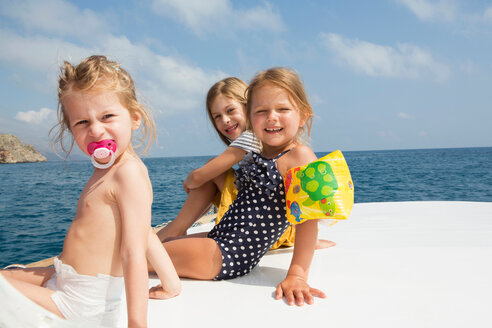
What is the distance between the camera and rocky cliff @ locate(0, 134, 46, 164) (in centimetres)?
6372

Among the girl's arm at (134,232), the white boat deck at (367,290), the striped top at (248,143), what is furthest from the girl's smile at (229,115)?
the girl's arm at (134,232)

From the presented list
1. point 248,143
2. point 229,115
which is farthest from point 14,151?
point 248,143

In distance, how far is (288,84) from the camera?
71.0 inches

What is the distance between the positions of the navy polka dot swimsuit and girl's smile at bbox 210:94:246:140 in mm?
739

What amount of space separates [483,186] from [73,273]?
64.6 ft

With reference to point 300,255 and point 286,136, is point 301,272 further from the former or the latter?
point 286,136

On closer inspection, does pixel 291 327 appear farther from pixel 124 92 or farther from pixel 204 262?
pixel 124 92

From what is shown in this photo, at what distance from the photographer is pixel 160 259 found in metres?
1.60

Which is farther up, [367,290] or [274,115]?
[274,115]

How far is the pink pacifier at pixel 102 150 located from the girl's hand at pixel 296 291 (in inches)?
36.5

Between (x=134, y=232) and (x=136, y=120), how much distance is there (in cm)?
44

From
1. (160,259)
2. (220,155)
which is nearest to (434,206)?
(220,155)

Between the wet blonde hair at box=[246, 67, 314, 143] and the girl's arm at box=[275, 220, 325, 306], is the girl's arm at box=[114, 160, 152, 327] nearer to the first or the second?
the girl's arm at box=[275, 220, 325, 306]

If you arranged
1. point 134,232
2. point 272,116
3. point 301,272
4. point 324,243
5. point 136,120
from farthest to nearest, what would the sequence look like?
1. point 324,243
2. point 272,116
3. point 301,272
4. point 136,120
5. point 134,232
